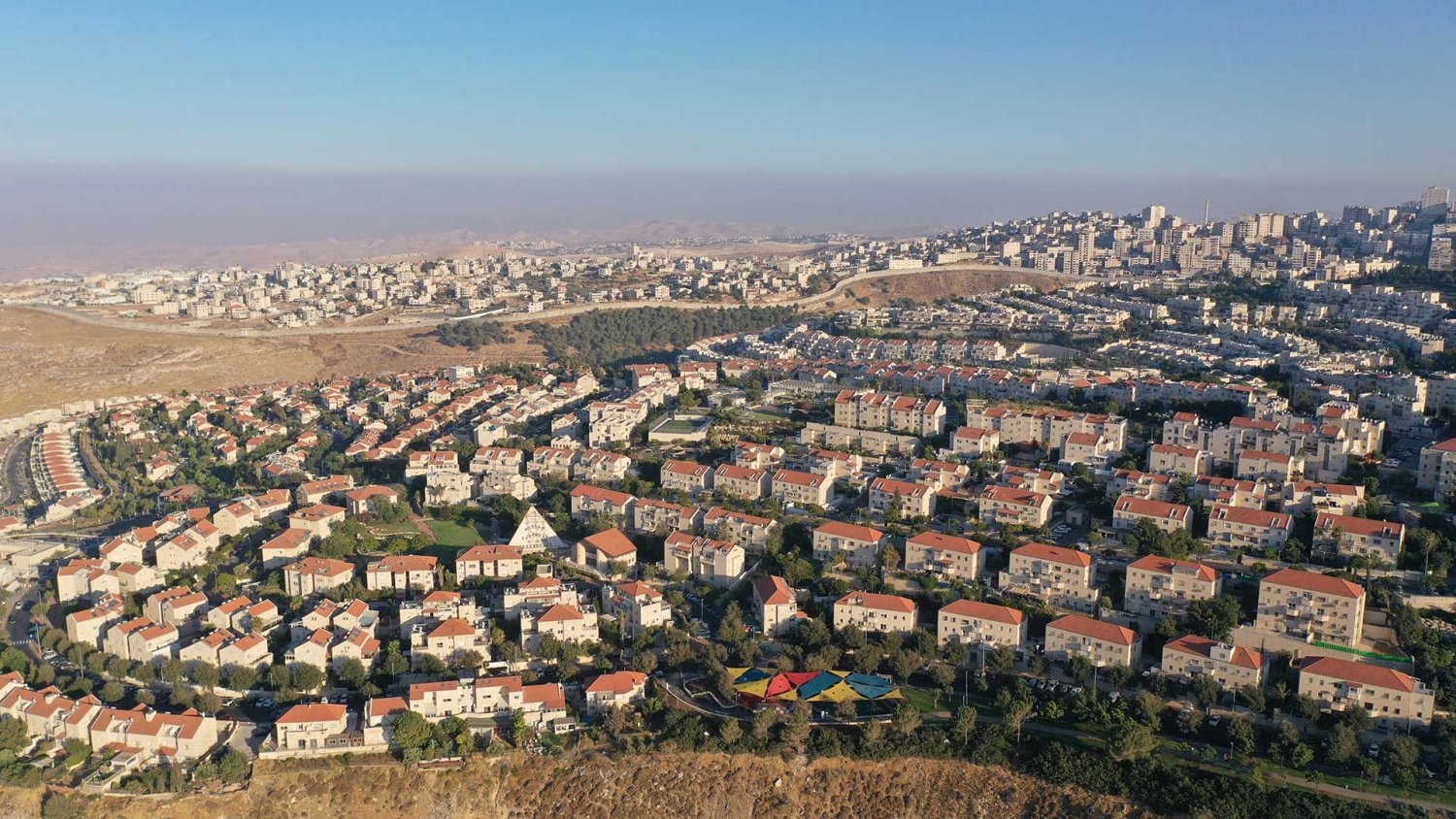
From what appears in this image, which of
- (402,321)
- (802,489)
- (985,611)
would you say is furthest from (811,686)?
(402,321)

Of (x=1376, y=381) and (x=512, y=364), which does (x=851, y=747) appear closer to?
(x=1376, y=381)

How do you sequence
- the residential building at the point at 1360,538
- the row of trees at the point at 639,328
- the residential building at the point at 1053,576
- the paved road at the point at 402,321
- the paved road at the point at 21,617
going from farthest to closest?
the paved road at the point at 402,321 < the row of trees at the point at 639,328 < the paved road at the point at 21,617 < the residential building at the point at 1360,538 < the residential building at the point at 1053,576

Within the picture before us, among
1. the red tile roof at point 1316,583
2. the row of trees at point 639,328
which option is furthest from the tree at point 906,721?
the row of trees at point 639,328

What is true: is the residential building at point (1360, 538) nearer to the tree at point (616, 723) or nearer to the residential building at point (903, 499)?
the residential building at point (903, 499)

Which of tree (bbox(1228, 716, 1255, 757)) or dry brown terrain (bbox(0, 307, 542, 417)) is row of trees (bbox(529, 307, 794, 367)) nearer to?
dry brown terrain (bbox(0, 307, 542, 417))

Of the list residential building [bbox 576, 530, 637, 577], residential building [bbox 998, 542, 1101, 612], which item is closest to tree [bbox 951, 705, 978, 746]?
residential building [bbox 998, 542, 1101, 612]

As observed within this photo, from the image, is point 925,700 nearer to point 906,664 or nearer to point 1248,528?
point 906,664

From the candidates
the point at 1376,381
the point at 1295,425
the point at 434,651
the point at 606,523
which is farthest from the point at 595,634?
the point at 1376,381
